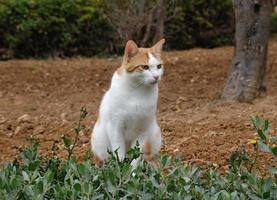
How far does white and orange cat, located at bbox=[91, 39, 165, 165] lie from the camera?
14.8ft

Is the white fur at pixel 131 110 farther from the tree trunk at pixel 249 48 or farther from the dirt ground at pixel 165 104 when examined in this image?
the tree trunk at pixel 249 48

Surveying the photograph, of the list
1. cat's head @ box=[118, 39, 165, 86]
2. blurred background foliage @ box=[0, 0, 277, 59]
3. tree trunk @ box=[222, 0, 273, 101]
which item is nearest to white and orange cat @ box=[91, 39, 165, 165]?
cat's head @ box=[118, 39, 165, 86]

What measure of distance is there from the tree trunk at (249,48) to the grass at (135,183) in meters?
4.25

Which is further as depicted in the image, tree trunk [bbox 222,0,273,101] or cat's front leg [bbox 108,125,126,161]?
tree trunk [bbox 222,0,273,101]

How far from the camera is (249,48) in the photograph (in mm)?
7633

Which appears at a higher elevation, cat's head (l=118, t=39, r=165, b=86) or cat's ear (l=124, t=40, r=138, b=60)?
cat's ear (l=124, t=40, r=138, b=60)

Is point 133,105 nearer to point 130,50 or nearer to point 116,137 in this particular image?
point 116,137

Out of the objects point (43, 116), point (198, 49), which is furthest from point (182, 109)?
point (198, 49)

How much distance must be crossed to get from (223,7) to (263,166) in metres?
9.13

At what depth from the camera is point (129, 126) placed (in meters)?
4.58

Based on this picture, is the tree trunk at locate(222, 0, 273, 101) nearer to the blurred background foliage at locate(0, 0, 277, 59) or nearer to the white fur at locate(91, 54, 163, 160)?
the white fur at locate(91, 54, 163, 160)

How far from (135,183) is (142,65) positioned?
168 cm

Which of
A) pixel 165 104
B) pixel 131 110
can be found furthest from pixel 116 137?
pixel 165 104

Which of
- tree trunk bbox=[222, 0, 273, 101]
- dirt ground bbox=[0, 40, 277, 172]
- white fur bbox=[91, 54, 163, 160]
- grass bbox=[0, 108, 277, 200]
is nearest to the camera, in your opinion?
grass bbox=[0, 108, 277, 200]
